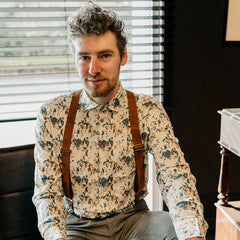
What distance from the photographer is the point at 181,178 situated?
50.7 inches

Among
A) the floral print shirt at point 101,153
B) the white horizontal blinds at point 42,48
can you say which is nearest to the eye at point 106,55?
the floral print shirt at point 101,153

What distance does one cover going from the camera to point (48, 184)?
1294 millimetres

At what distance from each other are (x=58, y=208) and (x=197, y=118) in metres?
1.20

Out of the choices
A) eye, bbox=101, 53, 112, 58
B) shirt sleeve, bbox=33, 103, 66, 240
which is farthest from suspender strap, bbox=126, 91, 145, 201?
shirt sleeve, bbox=33, 103, 66, 240

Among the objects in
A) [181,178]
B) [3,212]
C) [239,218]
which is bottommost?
[239,218]

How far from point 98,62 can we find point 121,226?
0.75m

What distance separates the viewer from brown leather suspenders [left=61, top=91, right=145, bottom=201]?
137 cm

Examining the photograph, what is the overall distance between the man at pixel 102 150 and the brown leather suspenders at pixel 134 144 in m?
0.02

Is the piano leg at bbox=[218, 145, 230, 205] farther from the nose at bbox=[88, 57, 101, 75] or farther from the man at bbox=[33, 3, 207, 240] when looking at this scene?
the nose at bbox=[88, 57, 101, 75]

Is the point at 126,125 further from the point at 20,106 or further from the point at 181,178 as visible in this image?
the point at 20,106

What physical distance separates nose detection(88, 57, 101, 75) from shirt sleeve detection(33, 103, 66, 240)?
0.29 meters

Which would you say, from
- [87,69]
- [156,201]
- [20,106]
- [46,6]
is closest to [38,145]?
[87,69]

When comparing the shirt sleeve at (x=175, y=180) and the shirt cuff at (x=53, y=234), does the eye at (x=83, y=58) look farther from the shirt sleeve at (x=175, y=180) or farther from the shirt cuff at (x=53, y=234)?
the shirt cuff at (x=53, y=234)

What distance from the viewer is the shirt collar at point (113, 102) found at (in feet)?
4.58
